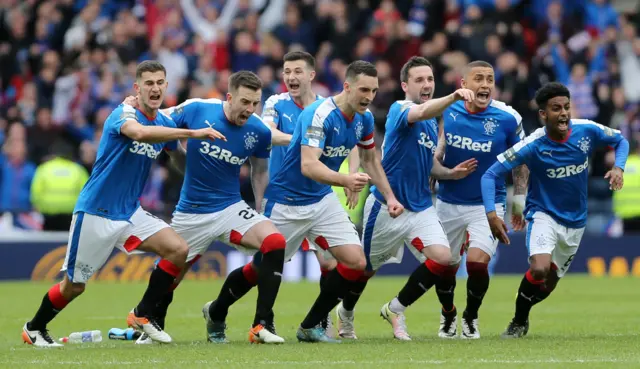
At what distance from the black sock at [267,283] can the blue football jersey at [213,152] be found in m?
0.73

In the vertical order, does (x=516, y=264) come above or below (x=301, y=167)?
below

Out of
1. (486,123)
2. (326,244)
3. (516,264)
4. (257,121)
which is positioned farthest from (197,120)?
(516,264)

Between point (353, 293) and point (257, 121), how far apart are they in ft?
6.06

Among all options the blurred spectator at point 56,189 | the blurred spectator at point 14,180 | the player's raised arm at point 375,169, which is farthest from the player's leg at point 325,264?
the blurred spectator at point 14,180

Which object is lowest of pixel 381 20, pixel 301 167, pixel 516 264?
pixel 516 264

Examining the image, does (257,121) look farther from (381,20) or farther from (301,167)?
(381,20)

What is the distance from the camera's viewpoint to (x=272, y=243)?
10.9 m

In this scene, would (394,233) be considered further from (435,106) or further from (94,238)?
(94,238)

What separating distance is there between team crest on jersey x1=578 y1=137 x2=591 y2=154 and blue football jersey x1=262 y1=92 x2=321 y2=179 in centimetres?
267

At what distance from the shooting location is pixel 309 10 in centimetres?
2459

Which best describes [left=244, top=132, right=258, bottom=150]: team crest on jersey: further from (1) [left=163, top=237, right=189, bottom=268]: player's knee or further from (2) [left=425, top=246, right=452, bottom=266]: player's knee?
(2) [left=425, top=246, right=452, bottom=266]: player's knee

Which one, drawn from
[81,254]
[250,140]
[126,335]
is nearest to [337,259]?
[250,140]

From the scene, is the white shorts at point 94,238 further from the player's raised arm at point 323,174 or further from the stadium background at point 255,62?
the stadium background at point 255,62

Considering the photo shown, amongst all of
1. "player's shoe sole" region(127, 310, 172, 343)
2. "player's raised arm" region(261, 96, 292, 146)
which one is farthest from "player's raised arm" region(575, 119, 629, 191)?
"player's shoe sole" region(127, 310, 172, 343)
